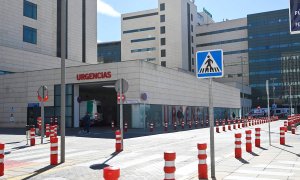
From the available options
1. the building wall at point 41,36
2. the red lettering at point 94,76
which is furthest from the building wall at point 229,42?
the red lettering at point 94,76

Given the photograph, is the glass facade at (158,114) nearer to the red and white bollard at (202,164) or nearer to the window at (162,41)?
the red and white bollard at (202,164)

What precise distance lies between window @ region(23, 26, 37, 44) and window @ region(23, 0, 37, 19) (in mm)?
1858

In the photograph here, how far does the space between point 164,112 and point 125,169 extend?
31.5 m

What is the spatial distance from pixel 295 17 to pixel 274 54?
104 metres

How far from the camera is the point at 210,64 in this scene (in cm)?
911

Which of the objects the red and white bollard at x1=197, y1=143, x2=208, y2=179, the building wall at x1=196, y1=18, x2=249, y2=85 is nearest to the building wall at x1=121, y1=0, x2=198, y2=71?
the building wall at x1=196, y1=18, x2=249, y2=85

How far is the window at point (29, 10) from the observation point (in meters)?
50.3

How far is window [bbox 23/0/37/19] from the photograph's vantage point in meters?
50.3

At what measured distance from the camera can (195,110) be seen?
53156 millimetres

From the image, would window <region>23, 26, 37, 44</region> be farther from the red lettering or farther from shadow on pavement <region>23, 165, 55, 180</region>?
shadow on pavement <region>23, 165, 55, 180</region>

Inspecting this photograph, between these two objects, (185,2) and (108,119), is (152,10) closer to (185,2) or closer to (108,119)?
(185,2)

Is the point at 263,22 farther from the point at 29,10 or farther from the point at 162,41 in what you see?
the point at 29,10

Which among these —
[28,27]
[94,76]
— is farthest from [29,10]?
[94,76]

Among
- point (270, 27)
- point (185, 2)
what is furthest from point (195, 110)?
point (270, 27)
